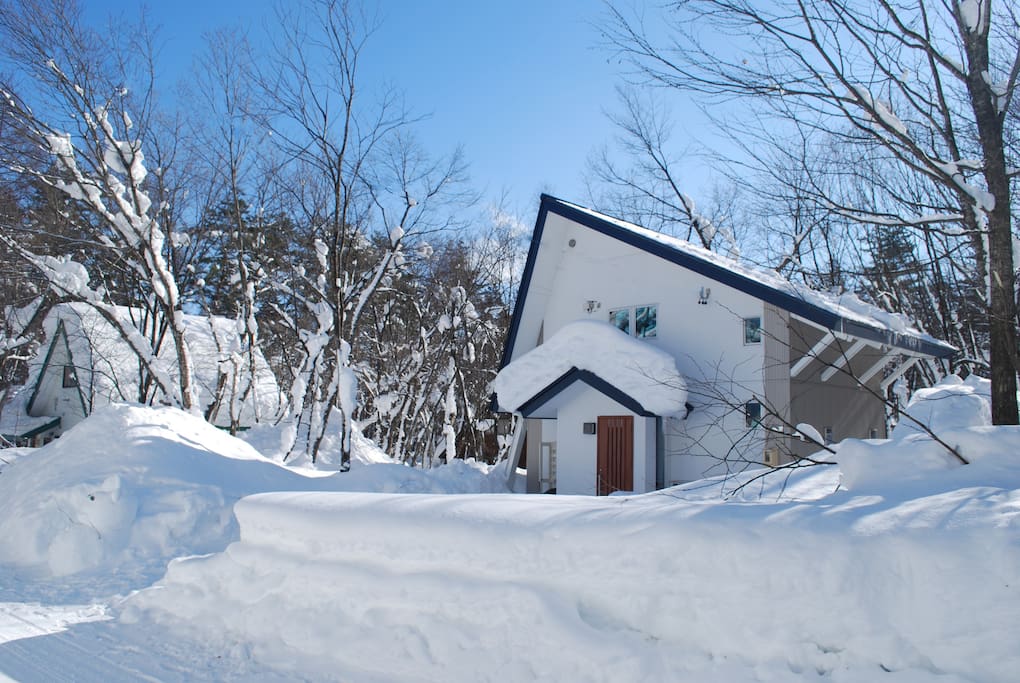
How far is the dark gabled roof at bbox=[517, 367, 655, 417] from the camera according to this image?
13812 millimetres

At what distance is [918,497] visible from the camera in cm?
437

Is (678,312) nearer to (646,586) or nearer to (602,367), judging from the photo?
(602,367)

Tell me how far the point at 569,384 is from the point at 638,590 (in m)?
10.9

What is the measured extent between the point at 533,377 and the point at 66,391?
69.0ft

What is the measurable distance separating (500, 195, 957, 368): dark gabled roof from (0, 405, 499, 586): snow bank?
7.86 metres

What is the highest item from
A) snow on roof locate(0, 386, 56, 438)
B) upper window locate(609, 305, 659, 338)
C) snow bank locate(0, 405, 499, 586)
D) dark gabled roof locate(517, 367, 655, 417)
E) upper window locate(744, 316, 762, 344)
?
upper window locate(609, 305, 659, 338)

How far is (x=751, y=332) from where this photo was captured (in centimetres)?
1337

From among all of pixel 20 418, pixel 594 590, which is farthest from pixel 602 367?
pixel 20 418

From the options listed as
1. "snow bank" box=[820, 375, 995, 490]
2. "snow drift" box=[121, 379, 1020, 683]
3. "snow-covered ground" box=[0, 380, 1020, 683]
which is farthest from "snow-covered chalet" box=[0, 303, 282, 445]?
"snow bank" box=[820, 375, 995, 490]

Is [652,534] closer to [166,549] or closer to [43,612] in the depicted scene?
[43,612]

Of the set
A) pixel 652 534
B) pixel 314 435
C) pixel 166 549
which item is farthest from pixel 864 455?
pixel 314 435

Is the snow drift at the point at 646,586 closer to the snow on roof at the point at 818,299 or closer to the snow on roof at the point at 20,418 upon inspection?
the snow on roof at the point at 818,299

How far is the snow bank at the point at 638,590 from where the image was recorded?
135 inches

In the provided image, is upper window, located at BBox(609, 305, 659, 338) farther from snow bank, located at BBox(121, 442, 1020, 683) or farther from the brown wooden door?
snow bank, located at BBox(121, 442, 1020, 683)
